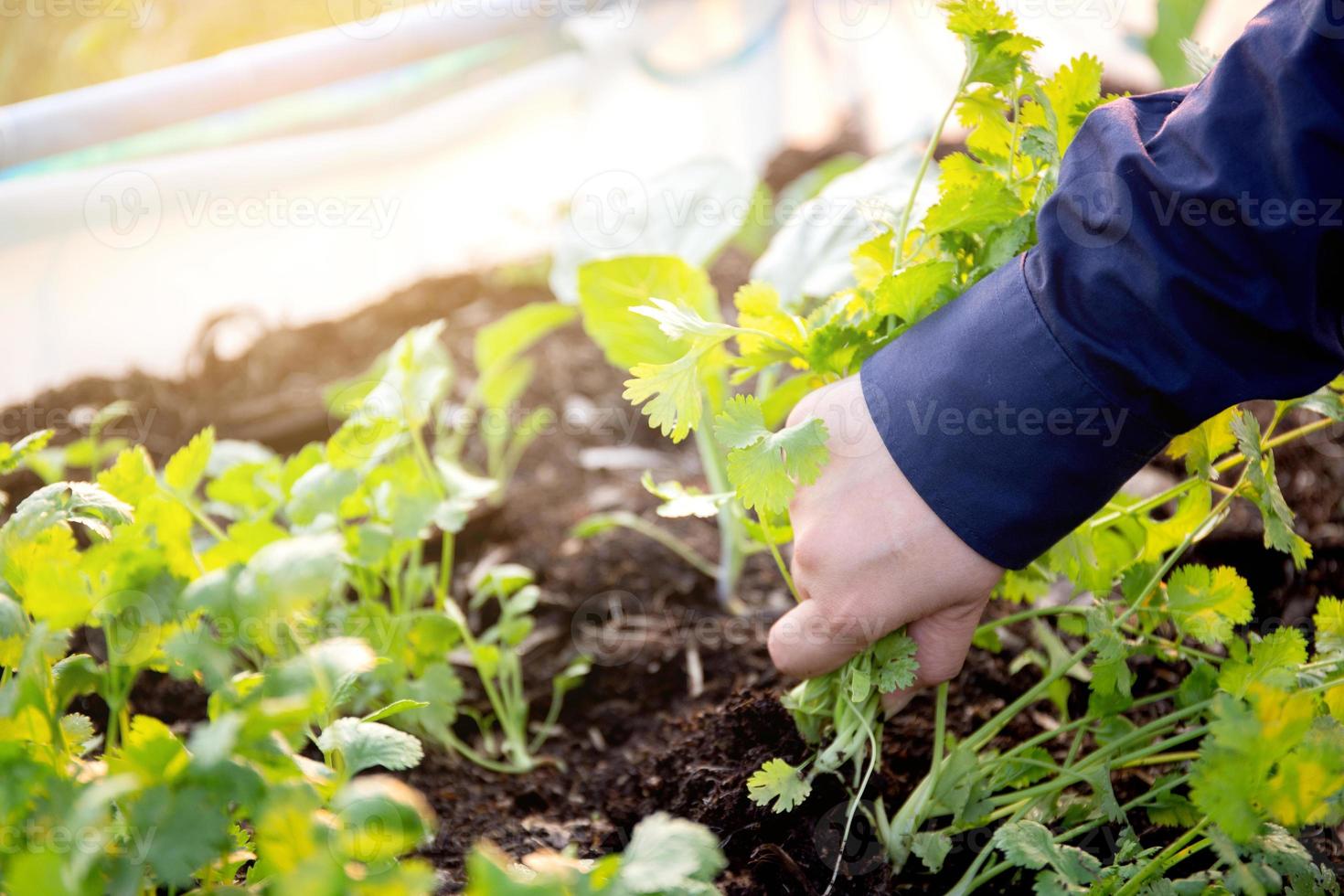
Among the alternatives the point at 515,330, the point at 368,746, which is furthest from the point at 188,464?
the point at 515,330

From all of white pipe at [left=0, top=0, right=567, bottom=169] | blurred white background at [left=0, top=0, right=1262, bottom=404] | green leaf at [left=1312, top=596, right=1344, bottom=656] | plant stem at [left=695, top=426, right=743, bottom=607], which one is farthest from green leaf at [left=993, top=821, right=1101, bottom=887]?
white pipe at [left=0, top=0, right=567, bottom=169]

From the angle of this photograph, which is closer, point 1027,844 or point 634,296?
point 1027,844

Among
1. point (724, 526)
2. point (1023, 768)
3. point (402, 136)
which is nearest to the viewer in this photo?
point (1023, 768)

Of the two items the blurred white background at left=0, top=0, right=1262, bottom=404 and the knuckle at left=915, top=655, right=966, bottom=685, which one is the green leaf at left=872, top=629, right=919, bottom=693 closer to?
the knuckle at left=915, top=655, right=966, bottom=685

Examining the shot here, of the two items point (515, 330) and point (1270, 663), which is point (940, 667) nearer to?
point (1270, 663)

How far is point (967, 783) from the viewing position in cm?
83

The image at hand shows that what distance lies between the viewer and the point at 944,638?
0.81m

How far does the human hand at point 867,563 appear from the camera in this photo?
0.76m

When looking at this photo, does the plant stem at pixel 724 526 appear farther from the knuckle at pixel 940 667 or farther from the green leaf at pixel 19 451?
the green leaf at pixel 19 451

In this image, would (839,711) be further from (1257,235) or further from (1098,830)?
(1257,235)

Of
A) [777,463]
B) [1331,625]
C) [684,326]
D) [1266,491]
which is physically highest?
[684,326]

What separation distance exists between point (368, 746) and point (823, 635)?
0.36 m

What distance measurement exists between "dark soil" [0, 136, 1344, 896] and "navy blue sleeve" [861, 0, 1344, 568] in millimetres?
305

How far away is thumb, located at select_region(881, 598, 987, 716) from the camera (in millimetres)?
801
